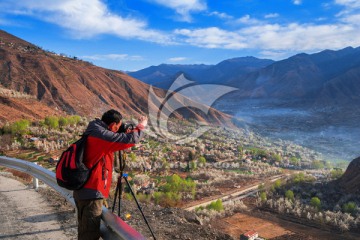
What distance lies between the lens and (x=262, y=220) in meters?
17.5

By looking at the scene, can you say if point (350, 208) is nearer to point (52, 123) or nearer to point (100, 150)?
point (100, 150)

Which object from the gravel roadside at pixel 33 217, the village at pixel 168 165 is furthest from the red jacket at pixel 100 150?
the village at pixel 168 165

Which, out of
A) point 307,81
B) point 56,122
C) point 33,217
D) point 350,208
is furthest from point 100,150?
point 307,81

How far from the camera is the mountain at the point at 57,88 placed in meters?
39.3

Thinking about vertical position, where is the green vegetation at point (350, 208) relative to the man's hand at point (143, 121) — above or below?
below

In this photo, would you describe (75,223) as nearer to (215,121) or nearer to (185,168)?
(185,168)

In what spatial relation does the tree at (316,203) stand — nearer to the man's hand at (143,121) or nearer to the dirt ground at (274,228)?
the dirt ground at (274,228)

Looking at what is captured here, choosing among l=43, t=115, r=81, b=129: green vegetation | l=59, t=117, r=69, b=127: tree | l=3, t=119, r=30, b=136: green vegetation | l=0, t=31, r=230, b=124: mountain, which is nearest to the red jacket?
l=3, t=119, r=30, b=136: green vegetation

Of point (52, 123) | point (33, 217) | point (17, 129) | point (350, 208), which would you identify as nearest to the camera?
point (33, 217)

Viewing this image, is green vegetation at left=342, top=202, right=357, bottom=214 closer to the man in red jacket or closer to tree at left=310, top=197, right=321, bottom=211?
tree at left=310, top=197, right=321, bottom=211

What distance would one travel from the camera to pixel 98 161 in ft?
11.4

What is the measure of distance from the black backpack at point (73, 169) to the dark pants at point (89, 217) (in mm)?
336

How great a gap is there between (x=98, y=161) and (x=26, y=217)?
274 centimetres

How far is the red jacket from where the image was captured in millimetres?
3428
